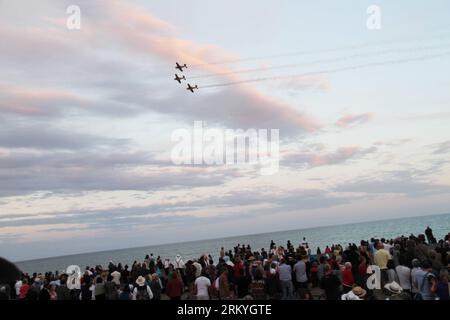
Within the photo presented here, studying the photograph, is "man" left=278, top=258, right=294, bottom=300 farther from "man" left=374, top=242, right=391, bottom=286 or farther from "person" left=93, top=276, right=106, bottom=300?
"person" left=93, top=276, right=106, bottom=300

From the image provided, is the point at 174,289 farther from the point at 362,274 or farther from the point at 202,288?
the point at 362,274

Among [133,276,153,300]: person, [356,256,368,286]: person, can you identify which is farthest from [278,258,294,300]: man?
[133,276,153,300]: person

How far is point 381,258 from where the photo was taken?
14.1m

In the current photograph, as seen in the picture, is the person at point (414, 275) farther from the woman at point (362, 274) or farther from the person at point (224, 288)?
the person at point (224, 288)

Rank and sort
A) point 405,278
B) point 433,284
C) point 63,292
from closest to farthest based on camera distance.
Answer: point 433,284
point 405,278
point 63,292

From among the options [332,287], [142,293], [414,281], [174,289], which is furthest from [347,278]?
[142,293]

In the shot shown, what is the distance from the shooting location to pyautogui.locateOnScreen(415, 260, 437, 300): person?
995cm

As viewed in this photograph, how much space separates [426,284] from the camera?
1011 cm

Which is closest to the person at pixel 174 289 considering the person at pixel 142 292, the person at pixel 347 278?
the person at pixel 142 292

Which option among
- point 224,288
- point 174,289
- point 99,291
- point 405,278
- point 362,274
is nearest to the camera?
point 405,278

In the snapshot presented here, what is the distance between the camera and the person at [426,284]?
9.95 m

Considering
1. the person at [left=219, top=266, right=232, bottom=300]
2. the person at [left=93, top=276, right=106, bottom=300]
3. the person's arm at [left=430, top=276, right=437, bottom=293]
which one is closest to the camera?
the person's arm at [left=430, top=276, right=437, bottom=293]
